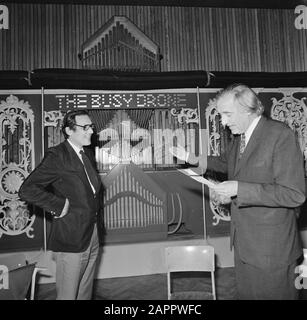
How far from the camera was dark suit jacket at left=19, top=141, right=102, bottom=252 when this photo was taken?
1.98 metres

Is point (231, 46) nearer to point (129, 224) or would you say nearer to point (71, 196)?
point (129, 224)

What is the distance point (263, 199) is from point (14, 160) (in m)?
3.02

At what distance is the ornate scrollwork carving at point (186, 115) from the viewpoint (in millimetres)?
3887

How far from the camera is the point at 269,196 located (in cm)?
129

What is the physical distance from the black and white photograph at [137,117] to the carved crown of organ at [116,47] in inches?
0.5

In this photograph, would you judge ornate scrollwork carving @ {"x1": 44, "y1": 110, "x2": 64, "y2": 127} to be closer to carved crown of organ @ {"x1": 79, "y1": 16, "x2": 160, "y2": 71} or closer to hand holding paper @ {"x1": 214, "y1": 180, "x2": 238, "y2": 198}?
carved crown of organ @ {"x1": 79, "y1": 16, "x2": 160, "y2": 71}

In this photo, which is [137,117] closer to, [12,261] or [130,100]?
[130,100]

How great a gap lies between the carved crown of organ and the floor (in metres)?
2.43

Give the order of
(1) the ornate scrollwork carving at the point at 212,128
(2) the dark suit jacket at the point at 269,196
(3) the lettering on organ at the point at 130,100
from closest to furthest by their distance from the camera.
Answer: (2) the dark suit jacket at the point at 269,196
(3) the lettering on organ at the point at 130,100
(1) the ornate scrollwork carving at the point at 212,128

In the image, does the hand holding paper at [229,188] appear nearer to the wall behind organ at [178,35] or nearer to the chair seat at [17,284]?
the chair seat at [17,284]

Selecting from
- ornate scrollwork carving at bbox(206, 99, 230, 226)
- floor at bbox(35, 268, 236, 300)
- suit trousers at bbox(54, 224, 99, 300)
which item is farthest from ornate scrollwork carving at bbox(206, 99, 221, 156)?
suit trousers at bbox(54, 224, 99, 300)

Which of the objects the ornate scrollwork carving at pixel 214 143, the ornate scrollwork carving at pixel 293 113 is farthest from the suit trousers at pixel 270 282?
the ornate scrollwork carving at pixel 293 113

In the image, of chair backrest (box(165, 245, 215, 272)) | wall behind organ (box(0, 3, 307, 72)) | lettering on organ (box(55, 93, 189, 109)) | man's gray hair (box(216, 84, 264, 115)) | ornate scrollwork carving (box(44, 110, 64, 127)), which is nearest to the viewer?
man's gray hair (box(216, 84, 264, 115))

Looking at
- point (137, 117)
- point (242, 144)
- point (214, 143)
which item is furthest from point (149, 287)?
point (242, 144)
